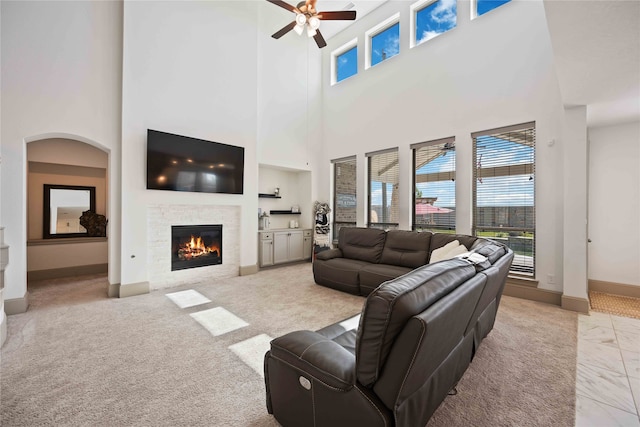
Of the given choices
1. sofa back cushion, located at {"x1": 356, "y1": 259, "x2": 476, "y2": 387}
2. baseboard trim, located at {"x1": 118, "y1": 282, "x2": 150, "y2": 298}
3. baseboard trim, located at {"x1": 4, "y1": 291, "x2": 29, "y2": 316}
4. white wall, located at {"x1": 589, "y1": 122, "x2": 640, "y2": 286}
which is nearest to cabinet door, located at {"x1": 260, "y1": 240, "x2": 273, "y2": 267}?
baseboard trim, located at {"x1": 118, "y1": 282, "x2": 150, "y2": 298}

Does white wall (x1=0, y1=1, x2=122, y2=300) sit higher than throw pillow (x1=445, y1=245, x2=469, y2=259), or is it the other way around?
white wall (x1=0, y1=1, x2=122, y2=300)

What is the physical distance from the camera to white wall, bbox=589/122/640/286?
13.0 feet

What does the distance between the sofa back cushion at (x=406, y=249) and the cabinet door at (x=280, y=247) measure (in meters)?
2.59

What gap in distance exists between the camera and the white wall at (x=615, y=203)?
3.95m

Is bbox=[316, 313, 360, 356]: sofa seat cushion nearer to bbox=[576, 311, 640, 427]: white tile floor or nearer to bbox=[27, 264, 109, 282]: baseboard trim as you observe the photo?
bbox=[576, 311, 640, 427]: white tile floor

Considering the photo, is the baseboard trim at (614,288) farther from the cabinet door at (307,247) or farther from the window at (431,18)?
the cabinet door at (307,247)

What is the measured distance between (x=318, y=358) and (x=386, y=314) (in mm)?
505

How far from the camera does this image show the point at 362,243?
4.86m

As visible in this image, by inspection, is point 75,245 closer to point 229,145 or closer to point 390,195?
point 229,145

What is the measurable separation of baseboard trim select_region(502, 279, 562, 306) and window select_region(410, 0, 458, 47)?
464 centimetres

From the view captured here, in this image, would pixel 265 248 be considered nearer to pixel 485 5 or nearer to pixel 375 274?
pixel 375 274

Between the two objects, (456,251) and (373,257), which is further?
(373,257)

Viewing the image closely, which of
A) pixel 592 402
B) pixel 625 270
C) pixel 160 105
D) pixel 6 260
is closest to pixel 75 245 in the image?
pixel 6 260

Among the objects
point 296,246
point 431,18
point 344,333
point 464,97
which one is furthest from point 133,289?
point 431,18
